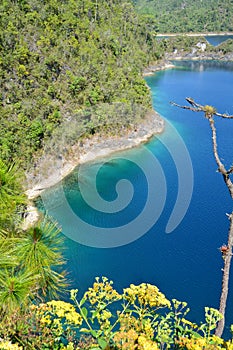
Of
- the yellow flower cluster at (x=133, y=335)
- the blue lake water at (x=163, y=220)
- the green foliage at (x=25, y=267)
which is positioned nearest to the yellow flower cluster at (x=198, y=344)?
the yellow flower cluster at (x=133, y=335)

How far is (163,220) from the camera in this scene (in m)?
19.9

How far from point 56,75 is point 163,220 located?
1426 cm

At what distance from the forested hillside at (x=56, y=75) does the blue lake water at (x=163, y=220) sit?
11.4 ft

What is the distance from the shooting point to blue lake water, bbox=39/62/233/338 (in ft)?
52.1

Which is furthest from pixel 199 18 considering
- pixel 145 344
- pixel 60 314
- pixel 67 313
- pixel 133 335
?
pixel 145 344

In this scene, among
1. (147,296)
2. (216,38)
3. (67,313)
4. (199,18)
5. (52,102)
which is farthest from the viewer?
(199,18)

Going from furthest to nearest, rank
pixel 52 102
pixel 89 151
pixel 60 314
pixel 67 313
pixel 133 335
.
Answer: pixel 89 151 < pixel 52 102 < pixel 67 313 < pixel 60 314 < pixel 133 335

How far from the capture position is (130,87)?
111 ft

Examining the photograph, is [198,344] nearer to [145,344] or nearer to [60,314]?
[145,344]

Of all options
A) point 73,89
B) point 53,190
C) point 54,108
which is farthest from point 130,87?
point 53,190

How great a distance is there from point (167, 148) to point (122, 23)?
21.9 metres

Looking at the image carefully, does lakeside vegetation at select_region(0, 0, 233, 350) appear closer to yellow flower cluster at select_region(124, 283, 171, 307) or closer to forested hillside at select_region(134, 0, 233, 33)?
yellow flower cluster at select_region(124, 283, 171, 307)

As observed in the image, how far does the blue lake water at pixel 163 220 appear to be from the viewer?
15883 millimetres

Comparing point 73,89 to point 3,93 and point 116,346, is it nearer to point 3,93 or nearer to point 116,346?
point 3,93
